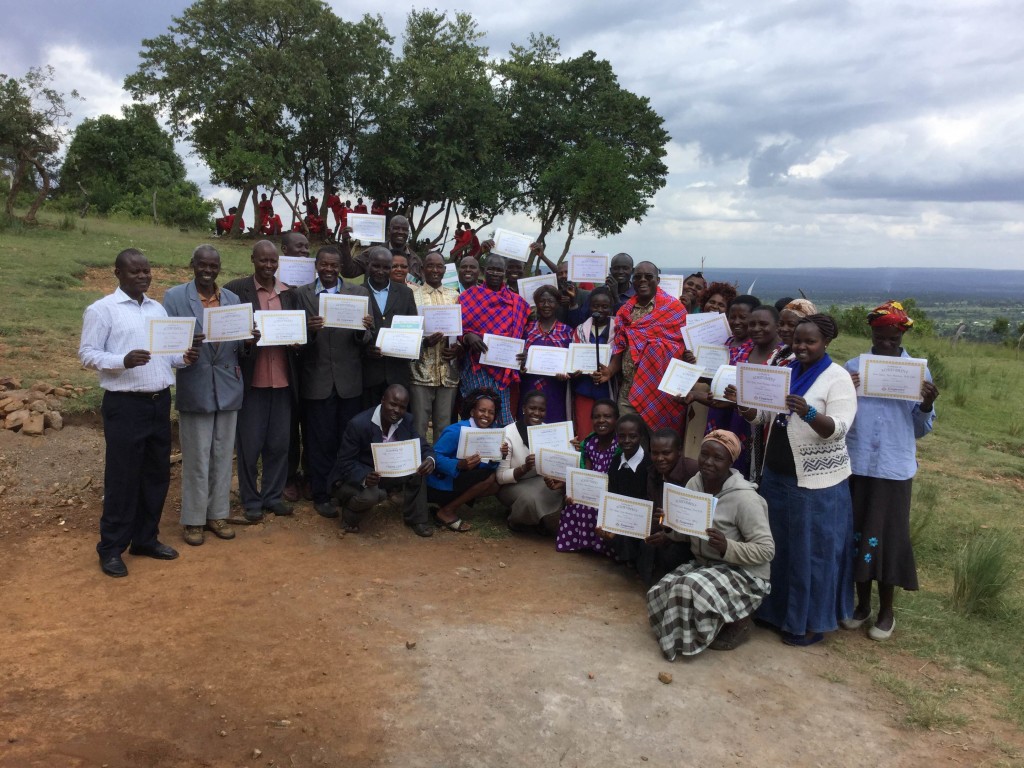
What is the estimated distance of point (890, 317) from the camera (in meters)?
4.68

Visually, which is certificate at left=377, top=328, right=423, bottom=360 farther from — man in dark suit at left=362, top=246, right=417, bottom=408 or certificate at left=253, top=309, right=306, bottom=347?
certificate at left=253, top=309, right=306, bottom=347

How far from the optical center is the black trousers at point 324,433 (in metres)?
6.42

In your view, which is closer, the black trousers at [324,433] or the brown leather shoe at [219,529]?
the brown leather shoe at [219,529]

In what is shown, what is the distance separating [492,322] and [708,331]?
6.03ft

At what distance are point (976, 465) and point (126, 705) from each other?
9915mm

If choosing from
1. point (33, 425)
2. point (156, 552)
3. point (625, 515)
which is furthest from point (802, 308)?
point (33, 425)

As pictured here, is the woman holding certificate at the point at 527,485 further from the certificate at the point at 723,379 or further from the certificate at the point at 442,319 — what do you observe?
the certificate at the point at 723,379

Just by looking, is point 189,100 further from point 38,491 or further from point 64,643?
point 64,643

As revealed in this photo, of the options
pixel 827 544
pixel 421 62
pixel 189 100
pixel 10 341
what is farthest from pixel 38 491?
pixel 421 62

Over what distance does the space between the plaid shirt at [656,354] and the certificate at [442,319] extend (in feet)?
4.57

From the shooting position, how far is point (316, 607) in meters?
4.89

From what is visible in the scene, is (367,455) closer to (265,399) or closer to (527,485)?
(265,399)

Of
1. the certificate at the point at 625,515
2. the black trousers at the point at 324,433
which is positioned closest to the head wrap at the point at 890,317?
the certificate at the point at 625,515

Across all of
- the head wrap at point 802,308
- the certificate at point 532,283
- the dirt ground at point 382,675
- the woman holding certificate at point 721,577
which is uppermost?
the certificate at point 532,283
